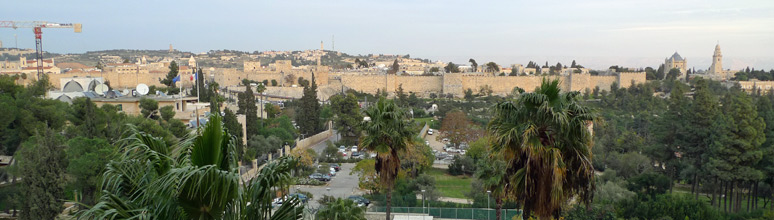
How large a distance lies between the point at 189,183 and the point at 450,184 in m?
18.8

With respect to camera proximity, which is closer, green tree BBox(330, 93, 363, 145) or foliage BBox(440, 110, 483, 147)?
green tree BBox(330, 93, 363, 145)

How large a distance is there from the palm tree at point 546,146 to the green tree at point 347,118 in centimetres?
2273

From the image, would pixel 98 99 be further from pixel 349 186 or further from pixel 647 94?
pixel 647 94

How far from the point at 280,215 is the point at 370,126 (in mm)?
5324

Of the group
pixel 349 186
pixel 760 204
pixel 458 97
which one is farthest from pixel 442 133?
pixel 458 97

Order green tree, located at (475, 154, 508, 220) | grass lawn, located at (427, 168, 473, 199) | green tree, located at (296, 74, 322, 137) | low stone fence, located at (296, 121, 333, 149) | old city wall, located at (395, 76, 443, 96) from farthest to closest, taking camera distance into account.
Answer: old city wall, located at (395, 76, 443, 96)
green tree, located at (296, 74, 322, 137)
low stone fence, located at (296, 121, 333, 149)
grass lawn, located at (427, 168, 473, 199)
green tree, located at (475, 154, 508, 220)

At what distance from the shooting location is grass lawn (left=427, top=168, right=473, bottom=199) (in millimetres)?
19312

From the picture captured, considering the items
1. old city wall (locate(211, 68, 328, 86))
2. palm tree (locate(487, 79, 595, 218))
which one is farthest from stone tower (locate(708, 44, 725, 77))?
palm tree (locate(487, 79, 595, 218))

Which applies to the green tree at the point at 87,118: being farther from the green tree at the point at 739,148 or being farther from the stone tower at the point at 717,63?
the stone tower at the point at 717,63

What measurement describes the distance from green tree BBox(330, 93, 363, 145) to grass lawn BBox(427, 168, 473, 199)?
231 inches

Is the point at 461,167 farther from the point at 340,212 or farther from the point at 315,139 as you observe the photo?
the point at 340,212

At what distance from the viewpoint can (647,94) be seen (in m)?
51.0

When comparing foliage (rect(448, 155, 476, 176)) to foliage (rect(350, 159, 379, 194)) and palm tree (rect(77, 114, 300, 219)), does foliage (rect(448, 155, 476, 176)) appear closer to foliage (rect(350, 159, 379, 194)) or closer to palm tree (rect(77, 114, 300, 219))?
foliage (rect(350, 159, 379, 194))

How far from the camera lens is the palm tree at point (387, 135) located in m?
8.56
